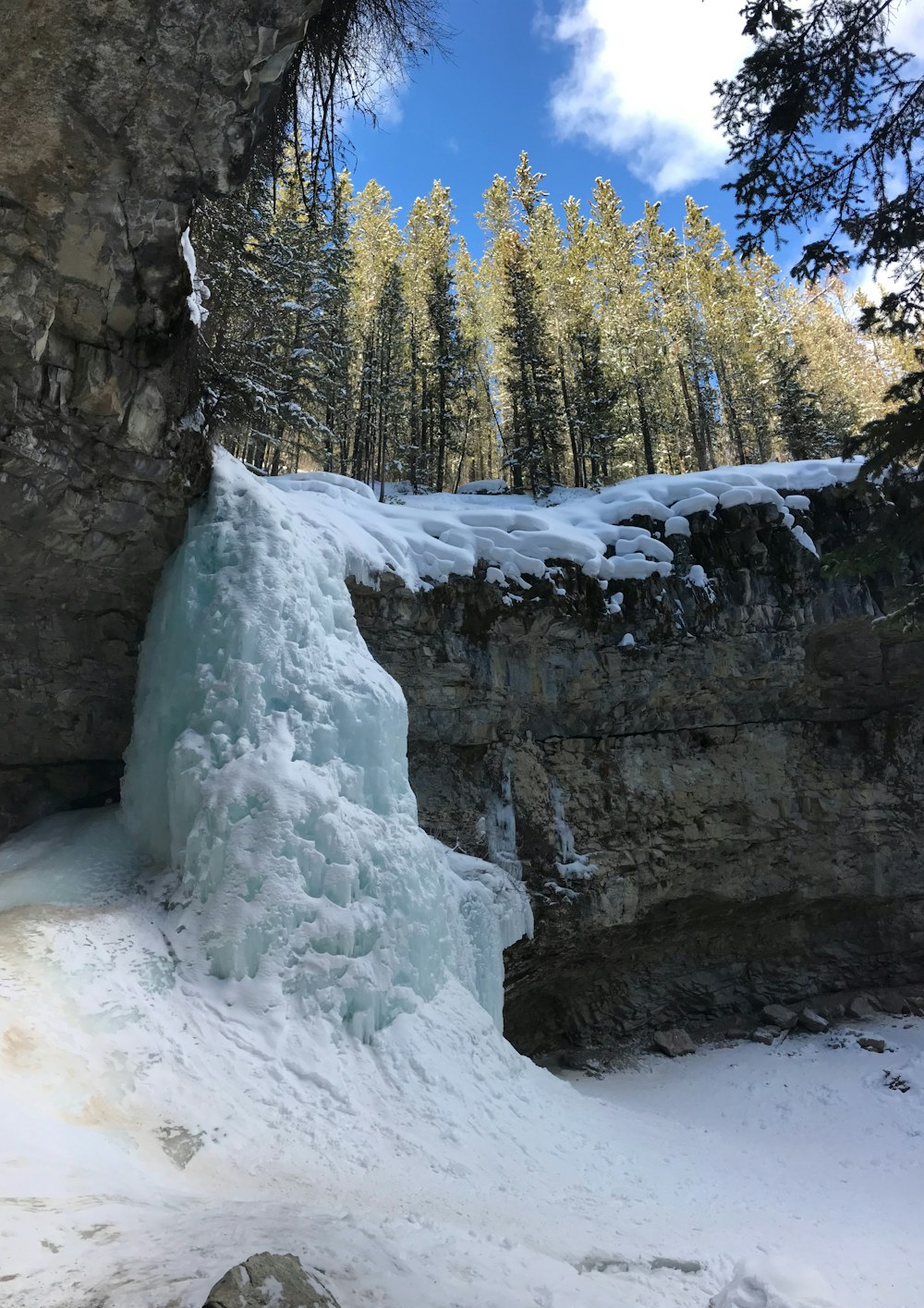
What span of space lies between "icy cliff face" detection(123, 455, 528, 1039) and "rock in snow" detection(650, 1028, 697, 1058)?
19.1 feet

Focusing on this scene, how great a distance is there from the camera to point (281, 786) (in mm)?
6660

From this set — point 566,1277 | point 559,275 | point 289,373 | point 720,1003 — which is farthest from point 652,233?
point 566,1277

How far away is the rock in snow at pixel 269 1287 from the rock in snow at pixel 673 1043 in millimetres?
12514

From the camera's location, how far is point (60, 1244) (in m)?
2.49

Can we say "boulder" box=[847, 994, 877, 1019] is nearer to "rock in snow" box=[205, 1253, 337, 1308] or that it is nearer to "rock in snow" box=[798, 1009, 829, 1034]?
"rock in snow" box=[798, 1009, 829, 1034]

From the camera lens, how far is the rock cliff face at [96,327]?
528 centimetres

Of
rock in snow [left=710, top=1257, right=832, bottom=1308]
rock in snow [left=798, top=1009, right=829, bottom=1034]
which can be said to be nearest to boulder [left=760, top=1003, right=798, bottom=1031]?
rock in snow [left=798, top=1009, right=829, bottom=1034]

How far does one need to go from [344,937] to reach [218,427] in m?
6.13

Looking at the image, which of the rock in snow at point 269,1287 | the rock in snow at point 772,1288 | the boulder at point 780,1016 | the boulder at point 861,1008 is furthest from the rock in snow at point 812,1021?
the rock in snow at point 269,1287

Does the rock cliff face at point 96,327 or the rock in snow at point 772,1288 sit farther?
the rock cliff face at point 96,327

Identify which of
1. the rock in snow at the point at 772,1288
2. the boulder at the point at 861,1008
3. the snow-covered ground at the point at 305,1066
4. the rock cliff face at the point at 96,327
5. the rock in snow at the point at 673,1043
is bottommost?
the rock in snow at the point at 673,1043

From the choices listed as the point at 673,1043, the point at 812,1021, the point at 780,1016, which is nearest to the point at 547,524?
the point at 673,1043

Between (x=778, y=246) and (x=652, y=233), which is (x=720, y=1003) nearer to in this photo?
(x=778, y=246)

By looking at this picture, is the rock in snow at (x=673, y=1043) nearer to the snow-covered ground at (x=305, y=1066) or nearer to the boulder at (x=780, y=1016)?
the boulder at (x=780, y=1016)
